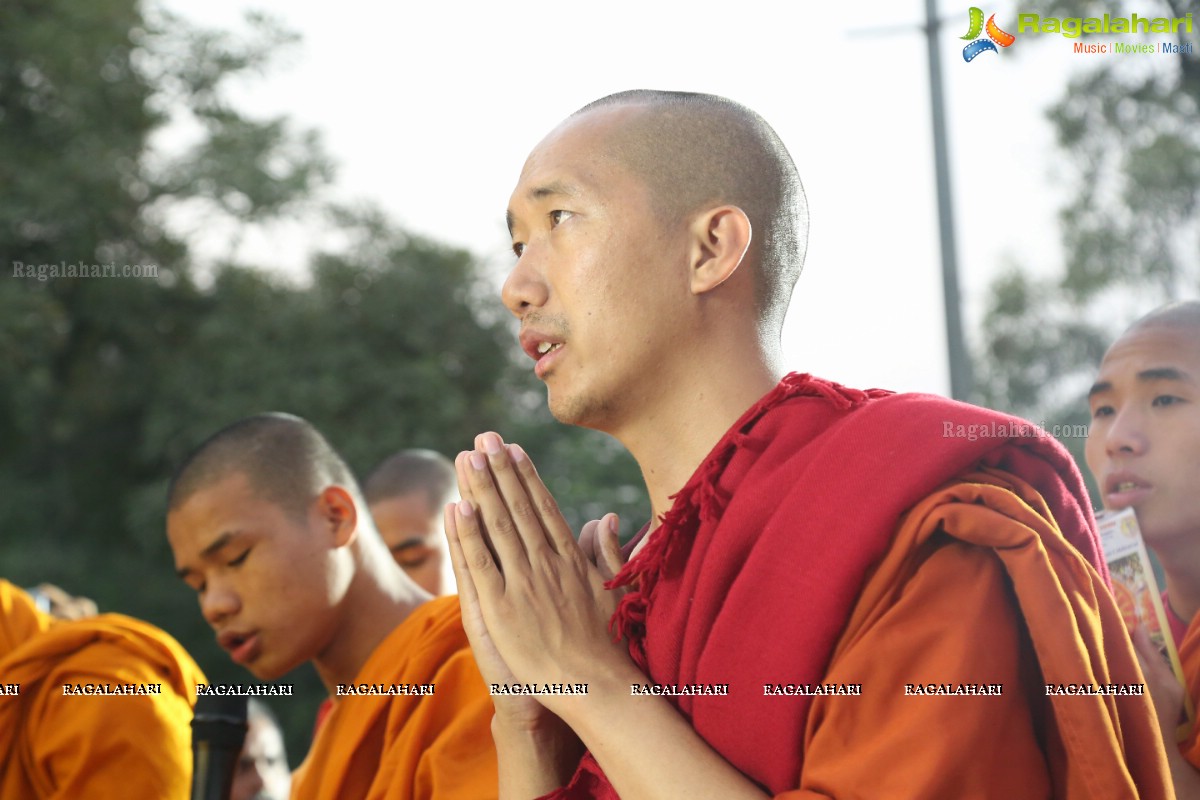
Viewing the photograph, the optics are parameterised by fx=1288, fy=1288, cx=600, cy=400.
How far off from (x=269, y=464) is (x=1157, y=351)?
117 inches

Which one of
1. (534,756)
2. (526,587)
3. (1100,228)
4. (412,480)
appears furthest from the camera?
(1100,228)

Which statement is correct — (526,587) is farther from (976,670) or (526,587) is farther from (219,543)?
(219,543)

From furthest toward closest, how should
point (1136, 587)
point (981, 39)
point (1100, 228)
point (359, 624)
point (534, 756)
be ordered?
1. point (1100, 228)
2. point (981, 39)
3. point (359, 624)
4. point (1136, 587)
5. point (534, 756)

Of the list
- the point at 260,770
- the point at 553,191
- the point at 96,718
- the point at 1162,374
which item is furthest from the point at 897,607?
the point at 260,770

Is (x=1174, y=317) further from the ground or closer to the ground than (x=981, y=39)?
closer to the ground

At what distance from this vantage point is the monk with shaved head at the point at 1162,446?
3596mm

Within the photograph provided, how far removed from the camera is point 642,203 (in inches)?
105

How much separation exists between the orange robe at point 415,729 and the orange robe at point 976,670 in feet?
5.04

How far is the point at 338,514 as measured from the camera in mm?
4625

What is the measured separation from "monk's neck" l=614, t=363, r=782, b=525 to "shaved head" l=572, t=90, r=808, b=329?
18cm

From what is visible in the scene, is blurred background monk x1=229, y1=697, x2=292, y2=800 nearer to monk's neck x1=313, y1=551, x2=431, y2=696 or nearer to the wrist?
monk's neck x1=313, y1=551, x2=431, y2=696

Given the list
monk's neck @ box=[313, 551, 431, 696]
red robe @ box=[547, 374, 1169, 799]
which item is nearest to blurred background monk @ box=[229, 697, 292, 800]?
monk's neck @ box=[313, 551, 431, 696]

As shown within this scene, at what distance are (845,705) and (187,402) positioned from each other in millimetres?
16890

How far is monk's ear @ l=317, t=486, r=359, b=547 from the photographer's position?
4.55 metres
